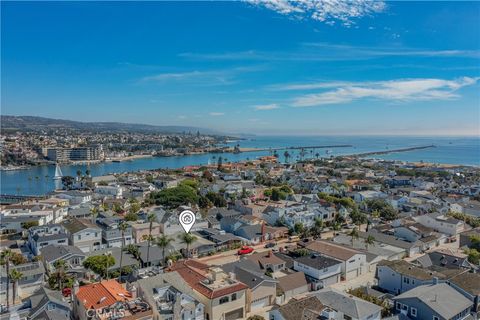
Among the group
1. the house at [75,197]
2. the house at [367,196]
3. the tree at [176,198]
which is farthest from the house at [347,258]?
the house at [75,197]

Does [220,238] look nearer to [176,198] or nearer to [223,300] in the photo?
[223,300]

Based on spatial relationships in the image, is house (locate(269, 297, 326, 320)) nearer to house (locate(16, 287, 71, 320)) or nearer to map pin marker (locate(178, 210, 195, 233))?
house (locate(16, 287, 71, 320))

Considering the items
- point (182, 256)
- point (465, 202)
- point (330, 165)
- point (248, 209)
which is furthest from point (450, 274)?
point (330, 165)

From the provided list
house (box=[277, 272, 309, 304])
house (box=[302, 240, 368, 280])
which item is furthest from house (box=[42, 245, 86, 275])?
house (box=[302, 240, 368, 280])

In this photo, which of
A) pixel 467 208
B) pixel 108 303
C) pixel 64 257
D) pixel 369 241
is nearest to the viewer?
pixel 108 303

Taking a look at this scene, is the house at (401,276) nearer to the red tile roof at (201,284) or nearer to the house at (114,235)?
the red tile roof at (201,284)

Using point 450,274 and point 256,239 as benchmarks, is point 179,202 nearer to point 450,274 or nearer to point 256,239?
point 256,239

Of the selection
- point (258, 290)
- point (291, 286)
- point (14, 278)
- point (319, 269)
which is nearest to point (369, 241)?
point (319, 269)
